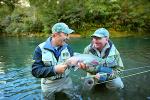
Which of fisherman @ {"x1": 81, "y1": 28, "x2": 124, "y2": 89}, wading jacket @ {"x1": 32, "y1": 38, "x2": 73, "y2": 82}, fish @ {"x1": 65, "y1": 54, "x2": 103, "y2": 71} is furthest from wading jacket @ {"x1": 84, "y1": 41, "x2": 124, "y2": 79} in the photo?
wading jacket @ {"x1": 32, "y1": 38, "x2": 73, "y2": 82}

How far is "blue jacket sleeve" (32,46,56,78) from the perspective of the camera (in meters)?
5.86

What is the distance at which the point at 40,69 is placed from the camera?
6000mm

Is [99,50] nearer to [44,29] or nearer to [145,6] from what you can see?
[145,6]

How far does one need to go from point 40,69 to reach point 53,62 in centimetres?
45

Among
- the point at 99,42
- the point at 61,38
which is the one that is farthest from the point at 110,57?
the point at 61,38

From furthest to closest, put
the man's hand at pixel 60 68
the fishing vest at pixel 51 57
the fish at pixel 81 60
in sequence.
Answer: the fishing vest at pixel 51 57 → the fish at pixel 81 60 → the man's hand at pixel 60 68

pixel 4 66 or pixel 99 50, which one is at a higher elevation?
pixel 99 50

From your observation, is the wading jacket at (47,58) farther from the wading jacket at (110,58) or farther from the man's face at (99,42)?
the wading jacket at (110,58)

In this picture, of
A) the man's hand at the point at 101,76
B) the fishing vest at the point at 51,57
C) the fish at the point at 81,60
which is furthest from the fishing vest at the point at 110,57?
the fishing vest at the point at 51,57

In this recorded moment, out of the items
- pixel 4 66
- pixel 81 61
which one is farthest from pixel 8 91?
pixel 4 66

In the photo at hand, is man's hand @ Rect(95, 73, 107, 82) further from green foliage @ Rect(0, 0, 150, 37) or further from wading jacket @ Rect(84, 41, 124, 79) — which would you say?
green foliage @ Rect(0, 0, 150, 37)

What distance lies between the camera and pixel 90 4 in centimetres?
3556

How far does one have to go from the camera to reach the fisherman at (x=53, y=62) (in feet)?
19.4

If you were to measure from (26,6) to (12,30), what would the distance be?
199 inches
